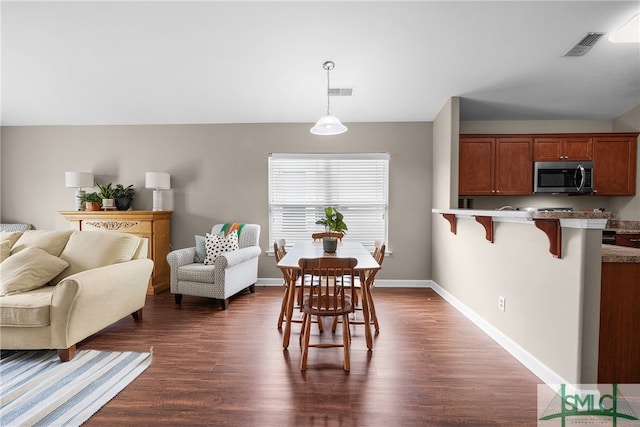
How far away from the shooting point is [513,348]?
244 centimetres

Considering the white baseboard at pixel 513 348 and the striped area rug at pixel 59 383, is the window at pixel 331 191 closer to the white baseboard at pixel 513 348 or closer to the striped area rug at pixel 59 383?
the white baseboard at pixel 513 348

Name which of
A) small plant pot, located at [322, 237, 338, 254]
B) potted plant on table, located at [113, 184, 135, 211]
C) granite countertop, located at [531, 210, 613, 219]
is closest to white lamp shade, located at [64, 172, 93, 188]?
potted plant on table, located at [113, 184, 135, 211]

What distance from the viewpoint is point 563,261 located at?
1945 millimetres

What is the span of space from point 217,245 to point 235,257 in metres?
0.44

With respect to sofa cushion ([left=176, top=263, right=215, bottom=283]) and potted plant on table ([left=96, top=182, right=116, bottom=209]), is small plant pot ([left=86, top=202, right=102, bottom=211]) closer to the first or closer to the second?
potted plant on table ([left=96, top=182, right=116, bottom=209])

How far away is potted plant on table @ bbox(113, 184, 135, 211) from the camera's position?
4355 mm

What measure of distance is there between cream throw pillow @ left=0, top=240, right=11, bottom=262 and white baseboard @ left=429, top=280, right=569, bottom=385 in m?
4.48

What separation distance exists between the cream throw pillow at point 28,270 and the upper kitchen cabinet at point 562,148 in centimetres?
563

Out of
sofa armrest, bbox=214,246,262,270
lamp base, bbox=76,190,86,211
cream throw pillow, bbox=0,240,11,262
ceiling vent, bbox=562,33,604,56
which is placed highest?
ceiling vent, bbox=562,33,604,56

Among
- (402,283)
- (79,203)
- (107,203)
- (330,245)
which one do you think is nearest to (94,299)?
(330,245)

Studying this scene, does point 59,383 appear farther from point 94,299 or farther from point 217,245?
point 217,245

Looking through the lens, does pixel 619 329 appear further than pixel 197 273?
No

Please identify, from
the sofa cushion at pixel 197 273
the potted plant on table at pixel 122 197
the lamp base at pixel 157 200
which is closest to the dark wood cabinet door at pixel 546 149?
the sofa cushion at pixel 197 273

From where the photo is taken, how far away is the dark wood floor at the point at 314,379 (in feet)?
5.70
